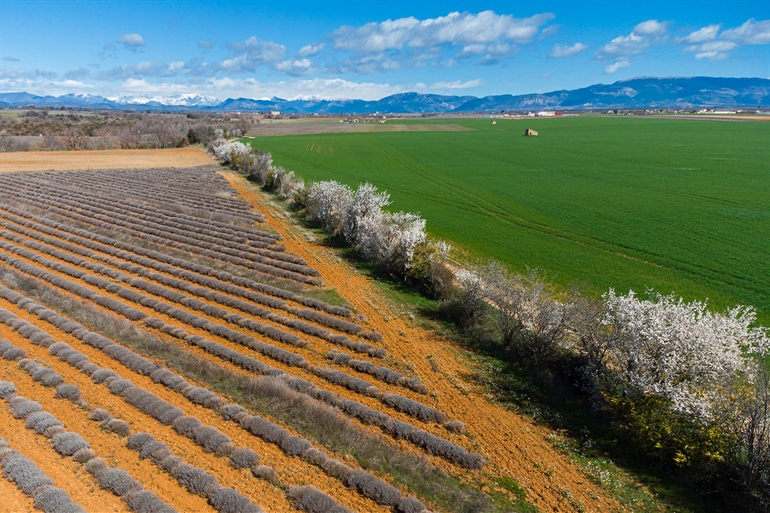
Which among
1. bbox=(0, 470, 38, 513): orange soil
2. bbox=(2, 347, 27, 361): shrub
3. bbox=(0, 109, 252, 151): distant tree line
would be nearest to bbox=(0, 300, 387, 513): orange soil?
bbox=(2, 347, 27, 361): shrub

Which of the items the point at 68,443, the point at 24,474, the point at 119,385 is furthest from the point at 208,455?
the point at 119,385

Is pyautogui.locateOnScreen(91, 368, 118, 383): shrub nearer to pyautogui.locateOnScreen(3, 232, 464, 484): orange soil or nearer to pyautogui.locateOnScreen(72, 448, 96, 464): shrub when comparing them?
pyautogui.locateOnScreen(3, 232, 464, 484): orange soil

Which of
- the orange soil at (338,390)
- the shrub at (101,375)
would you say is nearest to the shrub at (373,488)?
the orange soil at (338,390)

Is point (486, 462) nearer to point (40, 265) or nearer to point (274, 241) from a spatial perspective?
point (274, 241)

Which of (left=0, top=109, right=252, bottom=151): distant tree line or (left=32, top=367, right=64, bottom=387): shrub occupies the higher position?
(left=0, top=109, right=252, bottom=151): distant tree line

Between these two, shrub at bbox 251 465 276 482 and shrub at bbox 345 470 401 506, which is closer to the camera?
shrub at bbox 345 470 401 506

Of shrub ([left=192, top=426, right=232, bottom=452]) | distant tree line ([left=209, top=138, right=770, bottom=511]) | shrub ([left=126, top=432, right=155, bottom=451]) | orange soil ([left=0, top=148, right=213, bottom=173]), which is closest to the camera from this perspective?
distant tree line ([left=209, top=138, right=770, bottom=511])

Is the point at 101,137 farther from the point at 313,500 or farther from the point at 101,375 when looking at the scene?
the point at 313,500

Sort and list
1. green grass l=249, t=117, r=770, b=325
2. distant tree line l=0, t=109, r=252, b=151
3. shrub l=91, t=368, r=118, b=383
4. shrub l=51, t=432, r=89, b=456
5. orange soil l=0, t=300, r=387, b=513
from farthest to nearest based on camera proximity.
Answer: distant tree line l=0, t=109, r=252, b=151
green grass l=249, t=117, r=770, b=325
shrub l=91, t=368, r=118, b=383
shrub l=51, t=432, r=89, b=456
orange soil l=0, t=300, r=387, b=513
